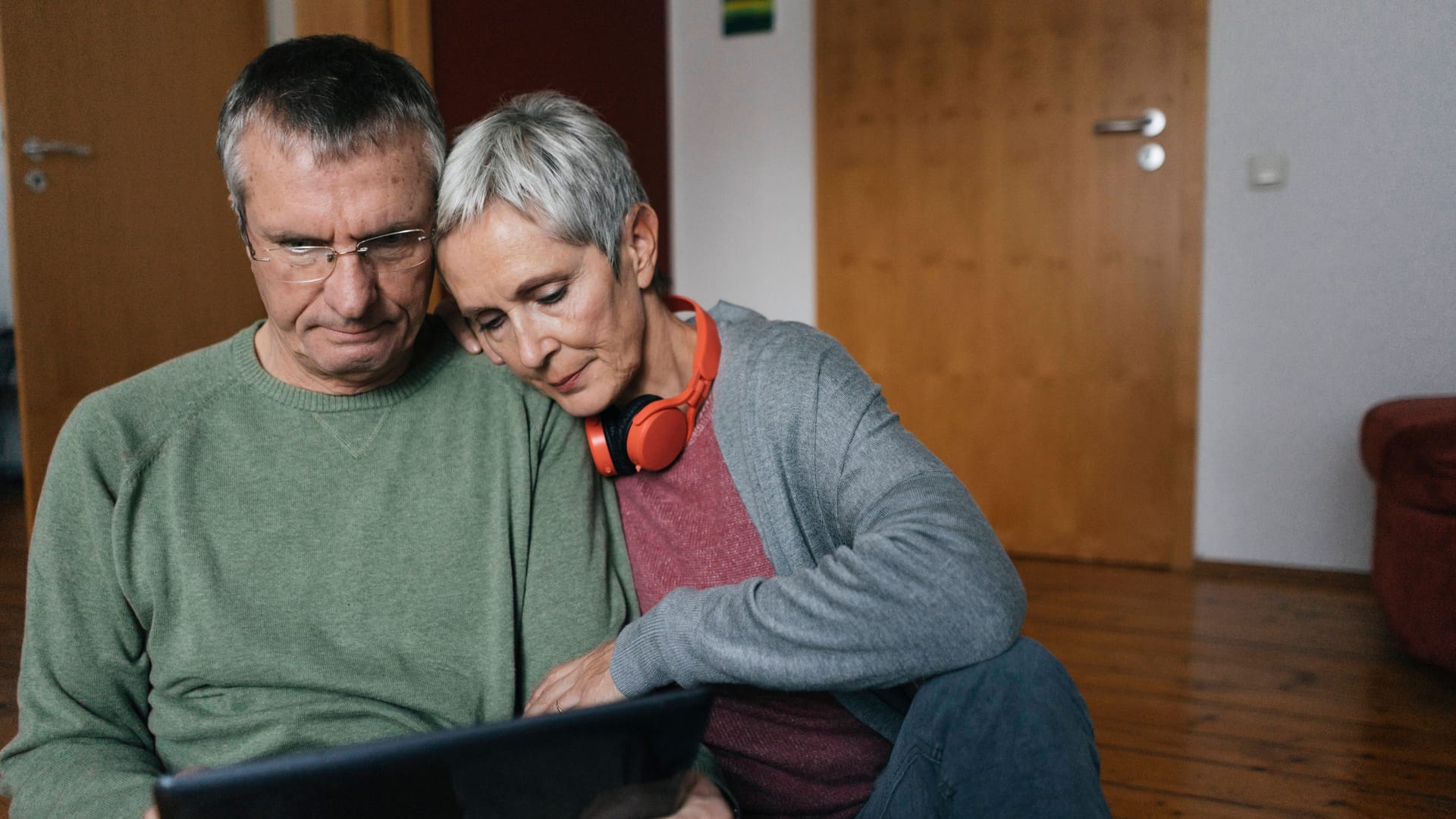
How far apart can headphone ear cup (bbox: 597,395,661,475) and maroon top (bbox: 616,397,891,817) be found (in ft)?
0.18

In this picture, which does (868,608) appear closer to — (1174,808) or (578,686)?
(578,686)

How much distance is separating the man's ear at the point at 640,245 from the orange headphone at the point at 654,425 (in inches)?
2.8

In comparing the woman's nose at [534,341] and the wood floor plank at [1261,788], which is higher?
the woman's nose at [534,341]

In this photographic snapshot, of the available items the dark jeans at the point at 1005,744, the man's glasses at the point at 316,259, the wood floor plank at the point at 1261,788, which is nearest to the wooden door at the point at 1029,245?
the wood floor plank at the point at 1261,788

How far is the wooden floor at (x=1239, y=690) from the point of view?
1894mm

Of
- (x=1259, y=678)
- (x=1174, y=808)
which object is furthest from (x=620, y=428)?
(x=1259, y=678)

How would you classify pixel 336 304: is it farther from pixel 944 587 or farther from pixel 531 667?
pixel 944 587

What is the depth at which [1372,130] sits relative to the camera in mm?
2977

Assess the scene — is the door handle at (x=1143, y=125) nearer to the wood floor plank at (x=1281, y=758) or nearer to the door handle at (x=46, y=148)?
the wood floor plank at (x=1281, y=758)

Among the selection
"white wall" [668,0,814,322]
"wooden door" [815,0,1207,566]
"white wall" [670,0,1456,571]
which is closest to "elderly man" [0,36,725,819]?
"wooden door" [815,0,1207,566]

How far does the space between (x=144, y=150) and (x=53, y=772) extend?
6.24ft

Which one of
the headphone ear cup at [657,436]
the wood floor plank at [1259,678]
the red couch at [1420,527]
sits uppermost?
the headphone ear cup at [657,436]

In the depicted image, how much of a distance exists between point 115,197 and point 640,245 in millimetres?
1753

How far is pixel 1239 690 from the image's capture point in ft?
7.76
